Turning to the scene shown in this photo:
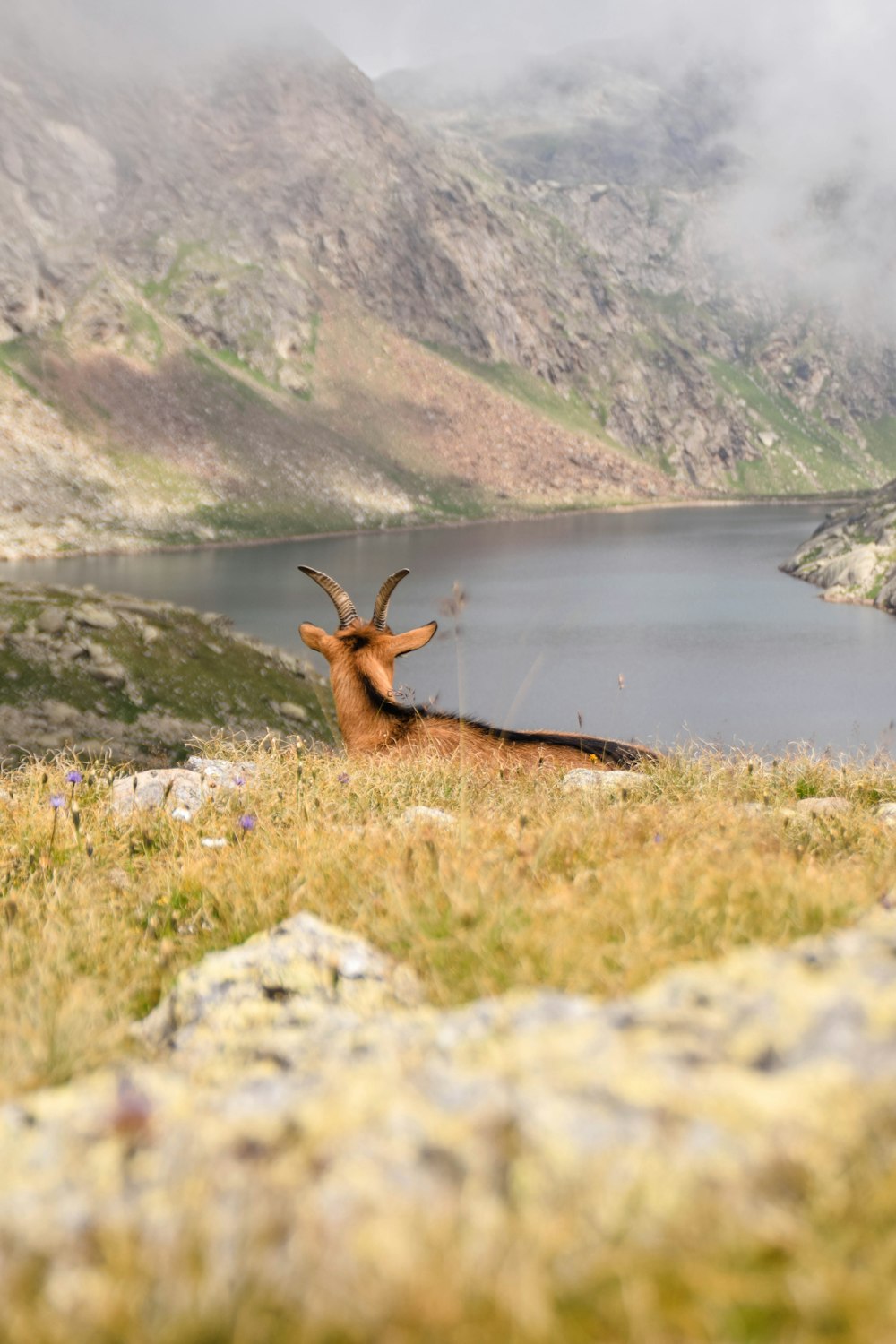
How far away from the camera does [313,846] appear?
5469 mm

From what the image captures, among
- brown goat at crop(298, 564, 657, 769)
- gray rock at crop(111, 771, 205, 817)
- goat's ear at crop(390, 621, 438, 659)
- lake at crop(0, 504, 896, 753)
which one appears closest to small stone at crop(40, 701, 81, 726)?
lake at crop(0, 504, 896, 753)

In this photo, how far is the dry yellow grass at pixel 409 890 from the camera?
3.41 metres

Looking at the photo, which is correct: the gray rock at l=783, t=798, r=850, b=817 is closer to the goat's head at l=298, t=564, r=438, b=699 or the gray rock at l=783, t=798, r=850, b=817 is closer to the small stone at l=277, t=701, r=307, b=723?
the goat's head at l=298, t=564, r=438, b=699

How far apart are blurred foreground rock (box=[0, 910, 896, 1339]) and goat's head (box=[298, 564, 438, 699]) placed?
9827 millimetres

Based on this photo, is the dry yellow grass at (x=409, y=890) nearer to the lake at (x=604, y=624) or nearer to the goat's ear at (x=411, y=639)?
the lake at (x=604, y=624)

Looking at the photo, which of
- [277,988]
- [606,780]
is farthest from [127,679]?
[277,988]

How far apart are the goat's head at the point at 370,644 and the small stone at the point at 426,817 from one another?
5.55 m

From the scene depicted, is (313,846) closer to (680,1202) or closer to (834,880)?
(834,880)

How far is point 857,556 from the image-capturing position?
9300cm

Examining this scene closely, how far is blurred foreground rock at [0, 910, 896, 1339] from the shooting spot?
6.07 ft

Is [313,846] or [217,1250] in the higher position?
[217,1250]

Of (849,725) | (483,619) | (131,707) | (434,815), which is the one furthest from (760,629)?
(434,815)

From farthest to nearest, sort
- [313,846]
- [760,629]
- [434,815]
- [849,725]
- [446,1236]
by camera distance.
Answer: [760,629]
[849,725]
[434,815]
[313,846]
[446,1236]

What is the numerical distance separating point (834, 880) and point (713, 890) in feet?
2.06
